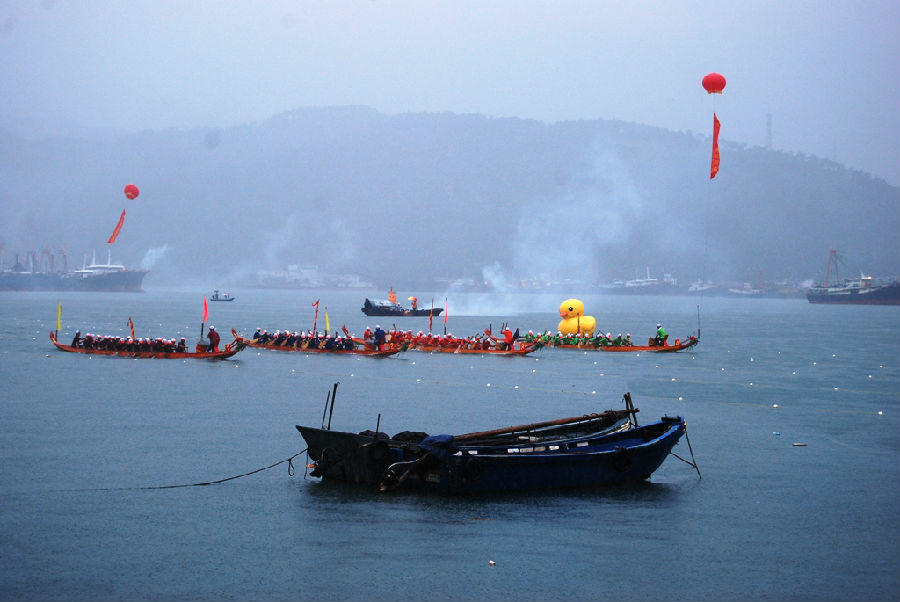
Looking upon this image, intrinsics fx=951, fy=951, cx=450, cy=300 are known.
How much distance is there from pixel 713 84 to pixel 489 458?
30142mm

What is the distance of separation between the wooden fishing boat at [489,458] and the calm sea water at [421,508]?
53 cm

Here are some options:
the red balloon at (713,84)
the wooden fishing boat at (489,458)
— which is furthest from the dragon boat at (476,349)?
the wooden fishing boat at (489,458)

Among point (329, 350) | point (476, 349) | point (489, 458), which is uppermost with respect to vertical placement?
point (476, 349)

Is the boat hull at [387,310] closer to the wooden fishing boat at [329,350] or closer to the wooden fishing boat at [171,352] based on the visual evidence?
the wooden fishing boat at [329,350]

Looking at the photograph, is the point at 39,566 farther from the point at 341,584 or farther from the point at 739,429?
the point at 739,429

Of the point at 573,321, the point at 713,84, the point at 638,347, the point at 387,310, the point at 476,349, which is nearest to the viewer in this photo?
the point at 713,84

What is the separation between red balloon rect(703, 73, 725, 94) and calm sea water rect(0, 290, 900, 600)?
15.3 metres

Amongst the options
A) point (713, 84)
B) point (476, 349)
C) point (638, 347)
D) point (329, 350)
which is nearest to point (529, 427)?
point (713, 84)

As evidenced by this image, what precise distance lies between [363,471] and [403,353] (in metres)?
44.0

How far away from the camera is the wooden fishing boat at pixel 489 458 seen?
81.2ft

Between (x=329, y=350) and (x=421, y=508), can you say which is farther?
(x=329, y=350)

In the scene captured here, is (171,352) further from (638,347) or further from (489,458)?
(489,458)

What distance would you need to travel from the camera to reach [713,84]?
157 feet

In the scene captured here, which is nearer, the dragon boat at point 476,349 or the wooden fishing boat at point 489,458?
the wooden fishing boat at point 489,458
